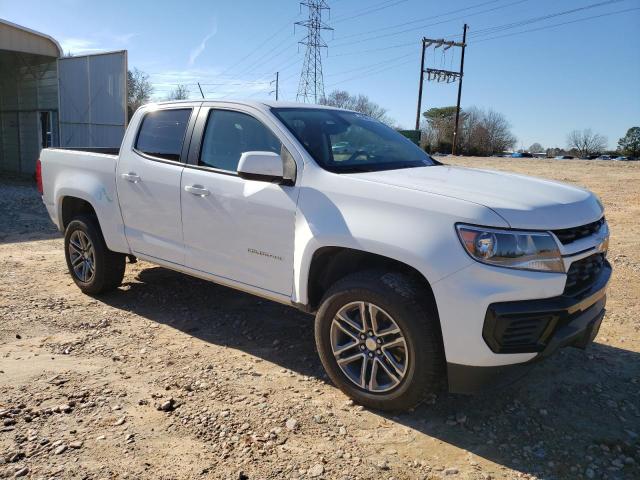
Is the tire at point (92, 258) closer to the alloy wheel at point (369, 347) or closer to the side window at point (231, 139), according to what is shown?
the side window at point (231, 139)

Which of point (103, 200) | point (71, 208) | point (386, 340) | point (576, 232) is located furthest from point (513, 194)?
point (71, 208)

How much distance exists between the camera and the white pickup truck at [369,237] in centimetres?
279

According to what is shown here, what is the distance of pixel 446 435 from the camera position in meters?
3.10

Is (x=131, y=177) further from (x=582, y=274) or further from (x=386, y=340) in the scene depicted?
(x=582, y=274)

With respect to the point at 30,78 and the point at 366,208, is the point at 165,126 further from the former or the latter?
the point at 30,78

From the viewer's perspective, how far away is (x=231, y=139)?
407 cm

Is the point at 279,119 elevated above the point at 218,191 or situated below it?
above

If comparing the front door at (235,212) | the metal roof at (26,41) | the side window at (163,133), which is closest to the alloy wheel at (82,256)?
the side window at (163,133)

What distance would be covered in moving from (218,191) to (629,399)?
10.2ft

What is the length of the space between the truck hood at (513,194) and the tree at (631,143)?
55.6 meters

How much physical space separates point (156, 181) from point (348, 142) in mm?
1604

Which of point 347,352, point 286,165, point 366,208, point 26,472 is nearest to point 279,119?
point 286,165

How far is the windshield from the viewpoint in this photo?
3.65 meters

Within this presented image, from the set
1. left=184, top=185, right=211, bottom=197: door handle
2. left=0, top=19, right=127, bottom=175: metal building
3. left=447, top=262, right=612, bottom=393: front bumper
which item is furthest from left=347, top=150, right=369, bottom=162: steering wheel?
left=0, top=19, right=127, bottom=175: metal building
